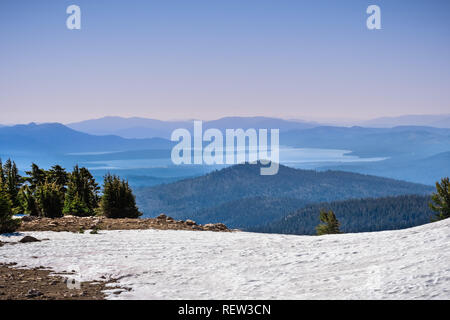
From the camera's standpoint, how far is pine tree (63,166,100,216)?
146 feet

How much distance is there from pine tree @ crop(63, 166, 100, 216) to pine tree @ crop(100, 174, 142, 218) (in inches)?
401

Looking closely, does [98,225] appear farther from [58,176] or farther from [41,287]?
[58,176]

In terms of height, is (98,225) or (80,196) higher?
(80,196)

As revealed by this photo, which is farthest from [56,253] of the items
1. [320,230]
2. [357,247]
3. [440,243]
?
[320,230]

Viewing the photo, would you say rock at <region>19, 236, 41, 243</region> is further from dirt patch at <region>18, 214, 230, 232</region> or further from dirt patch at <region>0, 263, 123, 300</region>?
dirt patch at <region>0, 263, 123, 300</region>

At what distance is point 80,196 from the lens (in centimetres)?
4953

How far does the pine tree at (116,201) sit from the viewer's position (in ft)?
115

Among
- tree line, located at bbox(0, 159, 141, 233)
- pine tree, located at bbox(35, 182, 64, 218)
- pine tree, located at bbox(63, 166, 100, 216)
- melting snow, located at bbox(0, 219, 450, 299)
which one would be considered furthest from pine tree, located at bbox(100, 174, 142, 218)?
melting snow, located at bbox(0, 219, 450, 299)

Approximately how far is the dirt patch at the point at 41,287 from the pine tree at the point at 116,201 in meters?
18.7

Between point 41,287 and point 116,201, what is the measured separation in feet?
72.4

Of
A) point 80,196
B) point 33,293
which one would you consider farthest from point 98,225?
point 80,196
